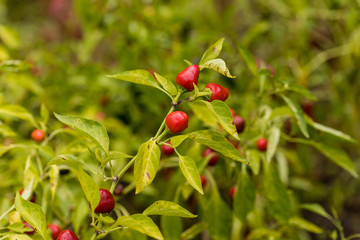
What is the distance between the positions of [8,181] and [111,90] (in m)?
0.65

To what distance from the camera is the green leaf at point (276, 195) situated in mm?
1065

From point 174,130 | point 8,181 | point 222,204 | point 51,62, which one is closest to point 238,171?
point 222,204

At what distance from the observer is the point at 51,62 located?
1.80m

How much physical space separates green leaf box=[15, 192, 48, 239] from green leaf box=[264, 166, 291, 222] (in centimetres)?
62

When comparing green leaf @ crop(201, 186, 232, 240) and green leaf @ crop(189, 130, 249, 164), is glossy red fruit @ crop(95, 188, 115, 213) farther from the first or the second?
green leaf @ crop(201, 186, 232, 240)

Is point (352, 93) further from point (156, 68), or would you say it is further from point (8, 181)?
point (8, 181)

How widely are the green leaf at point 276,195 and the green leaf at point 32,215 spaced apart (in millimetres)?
617

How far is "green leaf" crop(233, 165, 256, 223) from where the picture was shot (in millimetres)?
1030

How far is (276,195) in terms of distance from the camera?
1068 millimetres

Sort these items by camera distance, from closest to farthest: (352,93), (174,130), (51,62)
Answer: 1. (174,130)
2. (51,62)
3. (352,93)

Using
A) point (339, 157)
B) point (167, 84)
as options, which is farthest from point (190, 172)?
point (339, 157)

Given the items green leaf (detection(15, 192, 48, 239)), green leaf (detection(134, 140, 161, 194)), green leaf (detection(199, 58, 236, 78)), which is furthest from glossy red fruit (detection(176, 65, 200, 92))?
green leaf (detection(15, 192, 48, 239))

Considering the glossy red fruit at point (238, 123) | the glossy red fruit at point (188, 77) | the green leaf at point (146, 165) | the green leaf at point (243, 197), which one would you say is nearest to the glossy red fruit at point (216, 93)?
the glossy red fruit at point (188, 77)

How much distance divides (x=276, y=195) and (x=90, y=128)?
0.60m
